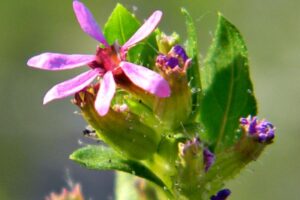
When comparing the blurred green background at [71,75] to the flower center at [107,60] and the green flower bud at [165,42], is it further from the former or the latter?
the flower center at [107,60]

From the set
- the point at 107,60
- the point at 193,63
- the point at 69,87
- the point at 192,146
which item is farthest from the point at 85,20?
the point at 192,146

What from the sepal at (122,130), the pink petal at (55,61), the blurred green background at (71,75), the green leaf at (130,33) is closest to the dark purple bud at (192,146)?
the sepal at (122,130)

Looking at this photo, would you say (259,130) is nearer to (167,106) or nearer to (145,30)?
(167,106)

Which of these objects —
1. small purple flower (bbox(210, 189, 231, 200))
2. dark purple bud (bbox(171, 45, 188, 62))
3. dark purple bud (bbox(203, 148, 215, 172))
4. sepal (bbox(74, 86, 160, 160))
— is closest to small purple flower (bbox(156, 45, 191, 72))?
dark purple bud (bbox(171, 45, 188, 62))

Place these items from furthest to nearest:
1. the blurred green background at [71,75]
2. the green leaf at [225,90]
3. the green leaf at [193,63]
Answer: the blurred green background at [71,75]
the green leaf at [225,90]
the green leaf at [193,63]

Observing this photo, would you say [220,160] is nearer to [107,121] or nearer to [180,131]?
[180,131]

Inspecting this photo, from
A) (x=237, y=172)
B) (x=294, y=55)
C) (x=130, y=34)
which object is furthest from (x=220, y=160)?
(x=294, y=55)

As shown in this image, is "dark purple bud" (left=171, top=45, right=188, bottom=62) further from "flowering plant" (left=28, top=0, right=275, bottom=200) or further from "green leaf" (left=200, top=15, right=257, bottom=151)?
"green leaf" (left=200, top=15, right=257, bottom=151)
